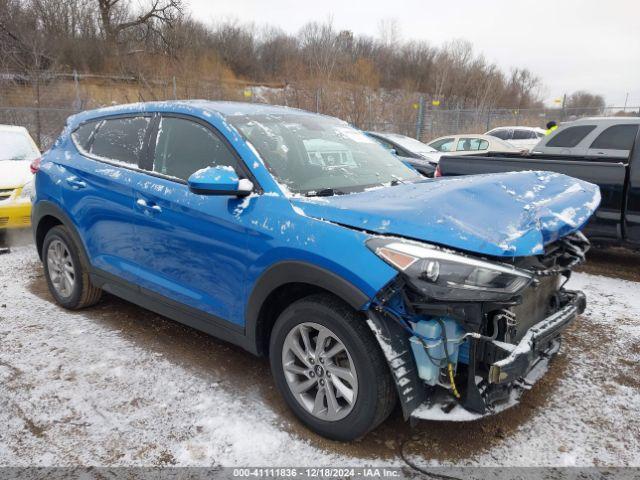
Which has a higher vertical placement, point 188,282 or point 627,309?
point 188,282

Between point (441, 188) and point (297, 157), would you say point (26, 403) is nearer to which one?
point (297, 157)

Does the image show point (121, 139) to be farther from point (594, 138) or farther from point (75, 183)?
point (594, 138)

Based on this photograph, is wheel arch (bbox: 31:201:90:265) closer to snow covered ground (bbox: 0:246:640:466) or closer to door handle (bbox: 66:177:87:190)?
door handle (bbox: 66:177:87:190)

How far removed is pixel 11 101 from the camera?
18.7 meters

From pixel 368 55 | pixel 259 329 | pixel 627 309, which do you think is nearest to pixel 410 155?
pixel 627 309

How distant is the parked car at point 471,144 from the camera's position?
13148 millimetres

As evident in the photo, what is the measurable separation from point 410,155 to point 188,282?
753cm

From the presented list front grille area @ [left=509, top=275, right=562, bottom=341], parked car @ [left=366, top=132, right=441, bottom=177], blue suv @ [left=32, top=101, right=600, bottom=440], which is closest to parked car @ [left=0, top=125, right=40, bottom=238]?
blue suv @ [left=32, top=101, right=600, bottom=440]

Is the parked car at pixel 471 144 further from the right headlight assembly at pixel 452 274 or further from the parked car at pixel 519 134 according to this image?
the right headlight assembly at pixel 452 274

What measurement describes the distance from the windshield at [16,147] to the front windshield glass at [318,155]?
243 inches

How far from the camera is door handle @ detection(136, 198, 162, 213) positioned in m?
3.28

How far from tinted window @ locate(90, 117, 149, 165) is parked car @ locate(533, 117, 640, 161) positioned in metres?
6.75

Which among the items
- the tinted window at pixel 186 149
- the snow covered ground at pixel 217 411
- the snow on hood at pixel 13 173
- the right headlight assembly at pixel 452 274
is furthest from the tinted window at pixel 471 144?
the right headlight assembly at pixel 452 274

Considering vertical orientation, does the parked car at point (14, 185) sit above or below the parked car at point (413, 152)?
below
